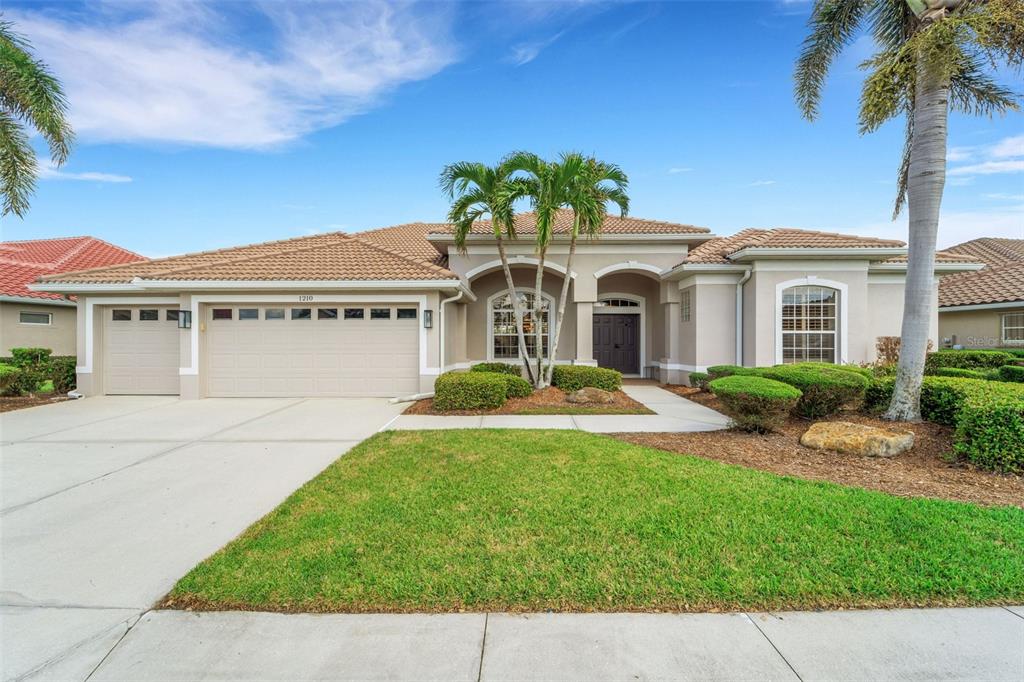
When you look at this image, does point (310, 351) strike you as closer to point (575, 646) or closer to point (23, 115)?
point (23, 115)

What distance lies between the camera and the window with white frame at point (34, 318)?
1462cm

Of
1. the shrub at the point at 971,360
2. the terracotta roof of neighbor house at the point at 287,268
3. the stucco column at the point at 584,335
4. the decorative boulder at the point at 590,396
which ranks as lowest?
the decorative boulder at the point at 590,396

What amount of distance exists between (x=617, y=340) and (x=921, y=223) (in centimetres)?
943

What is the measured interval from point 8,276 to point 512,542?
22.0 metres

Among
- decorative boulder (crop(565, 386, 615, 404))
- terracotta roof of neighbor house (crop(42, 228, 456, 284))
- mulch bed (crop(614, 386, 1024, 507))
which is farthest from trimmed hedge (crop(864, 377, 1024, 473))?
terracotta roof of neighbor house (crop(42, 228, 456, 284))

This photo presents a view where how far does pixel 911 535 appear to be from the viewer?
357 centimetres

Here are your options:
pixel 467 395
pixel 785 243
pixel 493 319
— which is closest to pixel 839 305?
pixel 785 243

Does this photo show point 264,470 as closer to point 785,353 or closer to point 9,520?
point 9,520

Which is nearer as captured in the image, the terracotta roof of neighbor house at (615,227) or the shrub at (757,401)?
the shrub at (757,401)

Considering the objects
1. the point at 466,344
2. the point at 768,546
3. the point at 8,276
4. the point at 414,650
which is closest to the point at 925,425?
the point at 768,546

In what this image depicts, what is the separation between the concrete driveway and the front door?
345 inches

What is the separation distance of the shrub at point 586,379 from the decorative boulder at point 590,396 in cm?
84

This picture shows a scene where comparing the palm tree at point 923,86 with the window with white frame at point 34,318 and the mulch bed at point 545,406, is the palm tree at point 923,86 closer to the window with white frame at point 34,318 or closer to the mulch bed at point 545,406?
the mulch bed at point 545,406

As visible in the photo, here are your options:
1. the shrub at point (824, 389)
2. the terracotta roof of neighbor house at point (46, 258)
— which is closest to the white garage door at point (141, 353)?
the terracotta roof of neighbor house at point (46, 258)
